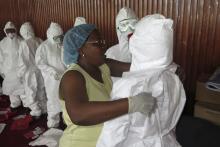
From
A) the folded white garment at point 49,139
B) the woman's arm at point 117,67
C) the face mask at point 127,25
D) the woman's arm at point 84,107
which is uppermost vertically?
the face mask at point 127,25

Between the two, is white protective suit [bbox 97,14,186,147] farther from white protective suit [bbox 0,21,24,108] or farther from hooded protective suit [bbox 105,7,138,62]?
white protective suit [bbox 0,21,24,108]

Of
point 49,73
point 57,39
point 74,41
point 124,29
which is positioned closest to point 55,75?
point 49,73

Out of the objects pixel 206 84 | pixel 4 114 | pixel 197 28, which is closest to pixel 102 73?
pixel 206 84

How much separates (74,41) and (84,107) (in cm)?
45

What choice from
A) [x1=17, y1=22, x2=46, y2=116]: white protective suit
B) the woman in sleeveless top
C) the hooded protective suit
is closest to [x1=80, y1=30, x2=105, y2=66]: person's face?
the woman in sleeveless top

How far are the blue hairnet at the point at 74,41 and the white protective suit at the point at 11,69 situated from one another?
9.13 feet

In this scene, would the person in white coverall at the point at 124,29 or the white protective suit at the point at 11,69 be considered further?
the white protective suit at the point at 11,69

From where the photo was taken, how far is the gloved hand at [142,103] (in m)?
1.08

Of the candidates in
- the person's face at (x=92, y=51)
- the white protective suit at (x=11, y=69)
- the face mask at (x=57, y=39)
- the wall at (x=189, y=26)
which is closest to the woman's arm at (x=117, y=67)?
the person's face at (x=92, y=51)

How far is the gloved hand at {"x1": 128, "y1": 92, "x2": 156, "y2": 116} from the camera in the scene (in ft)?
3.53

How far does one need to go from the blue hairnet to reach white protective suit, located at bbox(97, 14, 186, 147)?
13.2 inches

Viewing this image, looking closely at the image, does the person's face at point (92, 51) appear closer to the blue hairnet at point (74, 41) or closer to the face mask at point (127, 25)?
the blue hairnet at point (74, 41)

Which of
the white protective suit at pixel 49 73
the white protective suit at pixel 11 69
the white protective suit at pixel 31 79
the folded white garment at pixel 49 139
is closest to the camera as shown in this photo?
the folded white garment at pixel 49 139

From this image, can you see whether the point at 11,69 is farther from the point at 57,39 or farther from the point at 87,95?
the point at 87,95
